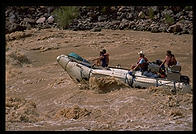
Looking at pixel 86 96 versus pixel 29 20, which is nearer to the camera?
pixel 86 96

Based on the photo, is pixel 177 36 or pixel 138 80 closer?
pixel 138 80

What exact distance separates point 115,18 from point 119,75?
10326 millimetres

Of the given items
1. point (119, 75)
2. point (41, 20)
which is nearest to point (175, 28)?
point (41, 20)

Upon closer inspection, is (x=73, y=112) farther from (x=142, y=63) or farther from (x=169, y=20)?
(x=169, y=20)

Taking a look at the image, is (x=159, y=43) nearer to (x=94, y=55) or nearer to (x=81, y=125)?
(x=94, y=55)

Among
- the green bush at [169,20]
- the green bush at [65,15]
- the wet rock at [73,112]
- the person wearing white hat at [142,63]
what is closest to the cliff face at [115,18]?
the green bush at [169,20]

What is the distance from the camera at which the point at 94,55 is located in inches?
579

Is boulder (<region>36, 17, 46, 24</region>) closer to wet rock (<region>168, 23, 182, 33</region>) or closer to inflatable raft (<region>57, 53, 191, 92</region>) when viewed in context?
wet rock (<region>168, 23, 182, 33</region>)

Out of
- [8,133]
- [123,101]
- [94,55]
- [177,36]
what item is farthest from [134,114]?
[177,36]

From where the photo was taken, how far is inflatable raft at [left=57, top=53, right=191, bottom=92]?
931 centimetres

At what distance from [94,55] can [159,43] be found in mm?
2954

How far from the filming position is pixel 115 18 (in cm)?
1981

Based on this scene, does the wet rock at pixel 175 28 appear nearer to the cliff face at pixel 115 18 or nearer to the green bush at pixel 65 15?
the cliff face at pixel 115 18

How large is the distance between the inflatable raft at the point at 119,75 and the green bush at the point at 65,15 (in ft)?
27.9
